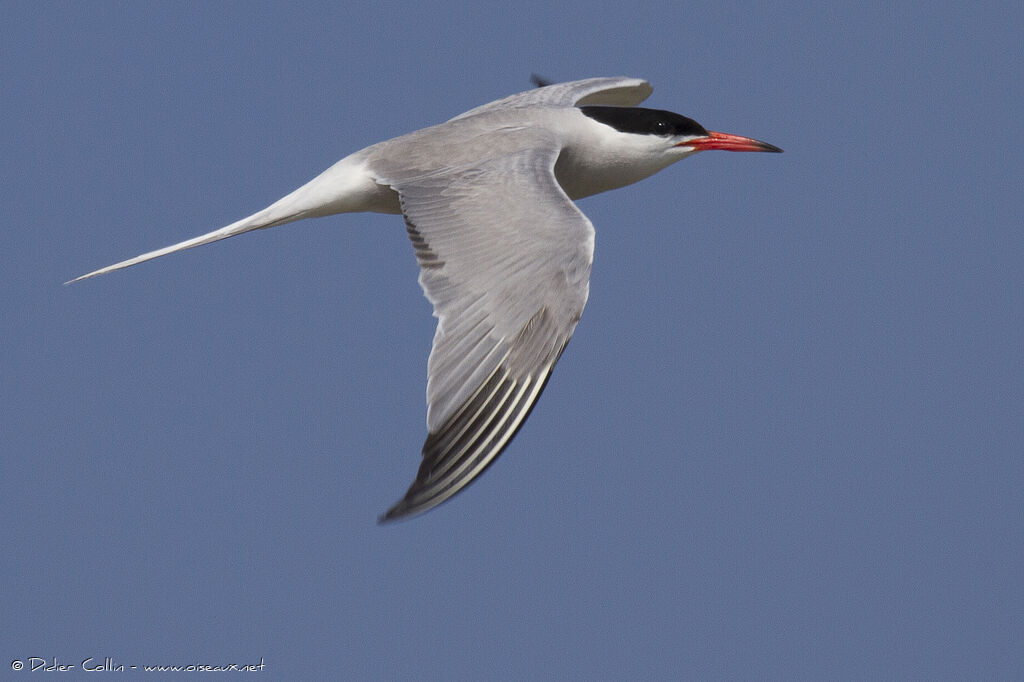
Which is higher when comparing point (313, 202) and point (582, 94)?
point (582, 94)

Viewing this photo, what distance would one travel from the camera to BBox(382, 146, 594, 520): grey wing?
466cm

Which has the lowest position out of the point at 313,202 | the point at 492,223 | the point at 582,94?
the point at 492,223

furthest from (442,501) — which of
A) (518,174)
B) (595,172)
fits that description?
(595,172)

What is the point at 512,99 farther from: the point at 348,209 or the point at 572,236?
the point at 572,236

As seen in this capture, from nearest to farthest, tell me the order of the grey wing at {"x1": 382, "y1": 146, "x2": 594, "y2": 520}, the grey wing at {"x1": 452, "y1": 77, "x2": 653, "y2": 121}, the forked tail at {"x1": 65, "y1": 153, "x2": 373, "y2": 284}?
1. the grey wing at {"x1": 382, "y1": 146, "x2": 594, "y2": 520}
2. the forked tail at {"x1": 65, "y1": 153, "x2": 373, "y2": 284}
3. the grey wing at {"x1": 452, "y1": 77, "x2": 653, "y2": 121}

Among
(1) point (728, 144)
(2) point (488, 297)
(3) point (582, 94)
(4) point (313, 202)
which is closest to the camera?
(2) point (488, 297)

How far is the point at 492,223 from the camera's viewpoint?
17.8 ft

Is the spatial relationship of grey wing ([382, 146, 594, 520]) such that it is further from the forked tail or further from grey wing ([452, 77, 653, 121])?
grey wing ([452, 77, 653, 121])

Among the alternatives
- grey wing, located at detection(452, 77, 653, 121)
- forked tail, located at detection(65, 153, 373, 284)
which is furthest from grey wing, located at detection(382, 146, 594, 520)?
grey wing, located at detection(452, 77, 653, 121)

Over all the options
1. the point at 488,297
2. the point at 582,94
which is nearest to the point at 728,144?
the point at 582,94

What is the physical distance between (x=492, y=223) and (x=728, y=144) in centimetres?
227

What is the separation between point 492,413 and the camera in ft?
15.6

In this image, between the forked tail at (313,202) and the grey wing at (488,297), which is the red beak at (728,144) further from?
the forked tail at (313,202)

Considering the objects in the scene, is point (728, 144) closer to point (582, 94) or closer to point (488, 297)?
point (582, 94)
